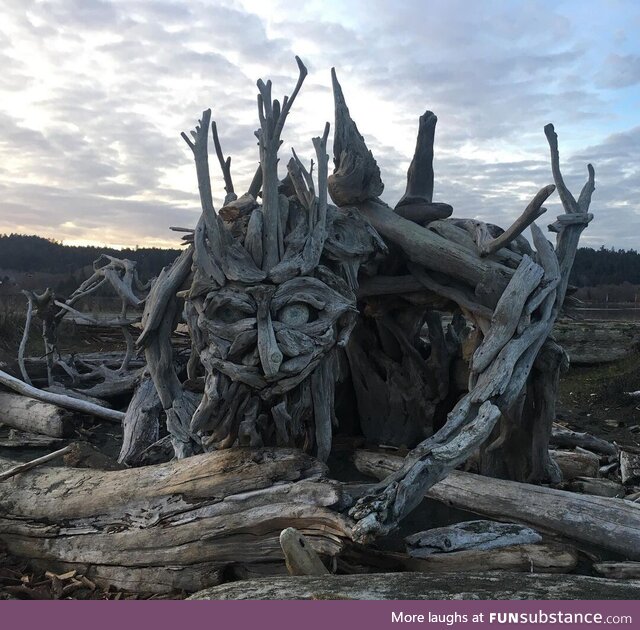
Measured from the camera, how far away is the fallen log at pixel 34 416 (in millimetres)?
8148

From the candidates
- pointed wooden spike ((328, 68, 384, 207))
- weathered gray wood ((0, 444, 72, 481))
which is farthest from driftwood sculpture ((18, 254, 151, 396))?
pointed wooden spike ((328, 68, 384, 207))

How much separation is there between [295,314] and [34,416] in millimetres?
6033

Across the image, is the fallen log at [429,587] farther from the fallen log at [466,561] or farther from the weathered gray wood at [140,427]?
the weathered gray wood at [140,427]

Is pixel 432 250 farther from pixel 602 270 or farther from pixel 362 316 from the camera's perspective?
pixel 602 270

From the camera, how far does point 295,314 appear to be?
3.78 metres

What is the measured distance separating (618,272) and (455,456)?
20994 mm

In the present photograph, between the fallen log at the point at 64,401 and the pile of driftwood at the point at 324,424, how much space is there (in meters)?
3.06

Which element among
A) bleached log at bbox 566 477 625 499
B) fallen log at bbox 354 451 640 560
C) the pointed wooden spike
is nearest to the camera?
fallen log at bbox 354 451 640 560

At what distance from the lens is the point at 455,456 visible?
3789 millimetres

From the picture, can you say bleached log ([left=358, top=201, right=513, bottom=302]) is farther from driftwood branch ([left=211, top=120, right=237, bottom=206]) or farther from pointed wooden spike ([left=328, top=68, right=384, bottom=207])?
driftwood branch ([left=211, top=120, right=237, bottom=206])

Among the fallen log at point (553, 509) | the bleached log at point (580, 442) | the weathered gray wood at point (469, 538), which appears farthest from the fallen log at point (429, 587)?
the bleached log at point (580, 442)

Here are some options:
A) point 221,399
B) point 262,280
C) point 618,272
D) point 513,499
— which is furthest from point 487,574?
point 618,272

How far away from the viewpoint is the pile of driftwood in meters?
3.54

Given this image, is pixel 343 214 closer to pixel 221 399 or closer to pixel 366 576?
pixel 221 399
